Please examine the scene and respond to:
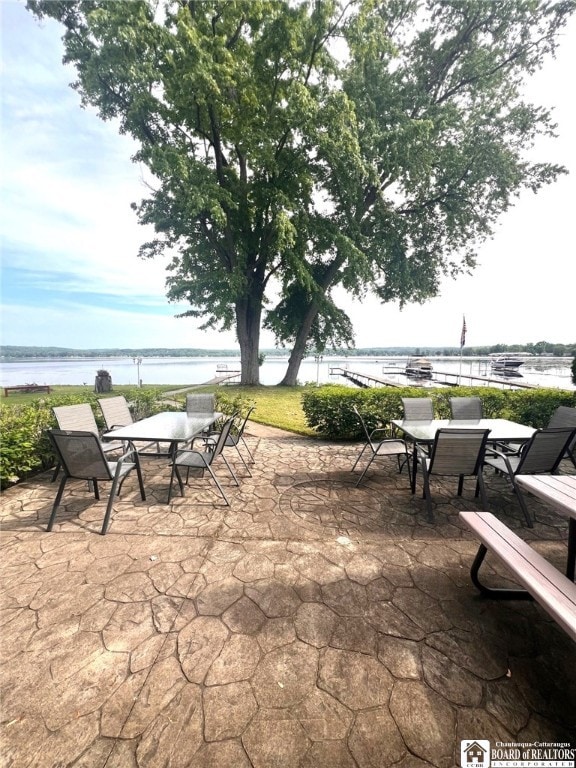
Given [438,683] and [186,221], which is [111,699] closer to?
[438,683]

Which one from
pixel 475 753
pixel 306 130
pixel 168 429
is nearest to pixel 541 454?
pixel 475 753

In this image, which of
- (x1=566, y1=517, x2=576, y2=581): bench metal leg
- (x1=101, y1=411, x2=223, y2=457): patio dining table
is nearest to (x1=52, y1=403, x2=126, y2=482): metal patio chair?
(x1=101, y1=411, x2=223, y2=457): patio dining table

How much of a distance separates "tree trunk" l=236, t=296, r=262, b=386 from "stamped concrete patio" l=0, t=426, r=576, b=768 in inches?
509

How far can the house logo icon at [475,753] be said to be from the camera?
1.28m

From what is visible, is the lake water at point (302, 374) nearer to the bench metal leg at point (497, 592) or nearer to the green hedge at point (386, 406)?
the green hedge at point (386, 406)

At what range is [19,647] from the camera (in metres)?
1.78

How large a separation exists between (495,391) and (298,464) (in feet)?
15.9

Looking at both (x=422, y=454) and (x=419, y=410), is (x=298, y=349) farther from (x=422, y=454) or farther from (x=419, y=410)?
(x=422, y=454)

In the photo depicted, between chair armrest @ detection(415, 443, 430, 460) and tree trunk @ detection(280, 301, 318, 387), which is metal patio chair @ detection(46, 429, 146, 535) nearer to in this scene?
chair armrest @ detection(415, 443, 430, 460)

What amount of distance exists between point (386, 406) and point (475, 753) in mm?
5254

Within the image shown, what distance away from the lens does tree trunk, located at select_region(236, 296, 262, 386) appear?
631 inches

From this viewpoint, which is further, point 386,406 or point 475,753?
point 386,406

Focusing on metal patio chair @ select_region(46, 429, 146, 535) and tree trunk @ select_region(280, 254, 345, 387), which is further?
tree trunk @ select_region(280, 254, 345, 387)

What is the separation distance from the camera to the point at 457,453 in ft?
10.5
